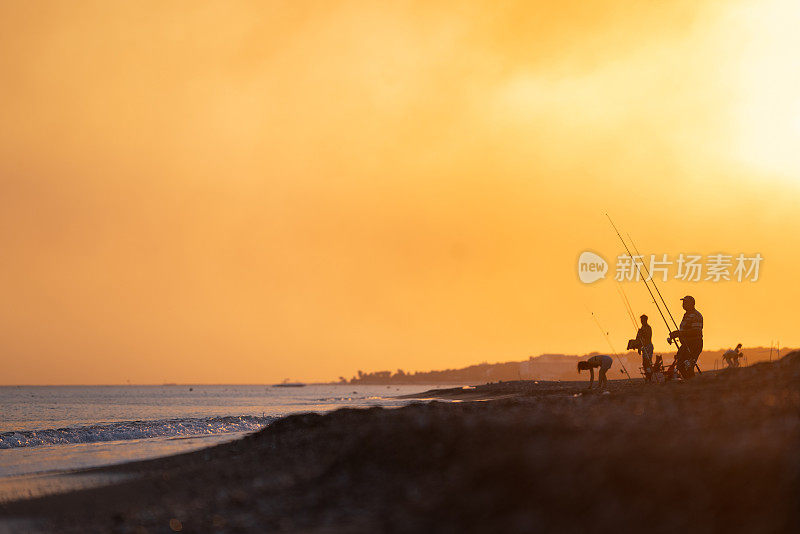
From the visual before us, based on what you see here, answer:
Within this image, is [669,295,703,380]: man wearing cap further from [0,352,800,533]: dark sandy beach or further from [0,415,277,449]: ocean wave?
[0,415,277,449]: ocean wave

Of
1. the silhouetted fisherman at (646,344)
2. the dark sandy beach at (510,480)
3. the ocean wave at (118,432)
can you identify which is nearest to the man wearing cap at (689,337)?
the silhouetted fisherman at (646,344)

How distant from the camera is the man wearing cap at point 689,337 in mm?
21969

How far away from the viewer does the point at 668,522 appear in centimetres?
751

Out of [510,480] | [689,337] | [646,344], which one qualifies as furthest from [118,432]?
[510,480]

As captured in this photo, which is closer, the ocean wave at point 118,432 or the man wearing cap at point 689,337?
the man wearing cap at point 689,337

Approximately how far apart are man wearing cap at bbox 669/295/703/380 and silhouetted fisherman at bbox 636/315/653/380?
6.81 ft

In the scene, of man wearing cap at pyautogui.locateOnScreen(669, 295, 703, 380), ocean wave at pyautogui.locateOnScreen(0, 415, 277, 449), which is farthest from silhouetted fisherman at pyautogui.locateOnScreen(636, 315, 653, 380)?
ocean wave at pyautogui.locateOnScreen(0, 415, 277, 449)

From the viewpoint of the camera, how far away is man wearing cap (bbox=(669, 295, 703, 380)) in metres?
22.0

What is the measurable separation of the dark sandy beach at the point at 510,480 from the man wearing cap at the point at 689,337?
7304 millimetres

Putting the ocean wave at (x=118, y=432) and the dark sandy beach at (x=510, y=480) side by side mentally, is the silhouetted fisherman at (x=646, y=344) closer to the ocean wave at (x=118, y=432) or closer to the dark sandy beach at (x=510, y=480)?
the dark sandy beach at (x=510, y=480)

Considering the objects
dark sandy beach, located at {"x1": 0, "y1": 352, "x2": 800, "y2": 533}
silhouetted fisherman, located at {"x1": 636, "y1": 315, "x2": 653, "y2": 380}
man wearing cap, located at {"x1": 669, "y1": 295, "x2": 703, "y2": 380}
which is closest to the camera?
dark sandy beach, located at {"x1": 0, "y1": 352, "x2": 800, "y2": 533}

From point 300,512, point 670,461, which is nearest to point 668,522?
point 670,461

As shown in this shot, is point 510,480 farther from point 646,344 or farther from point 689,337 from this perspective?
point 646,344

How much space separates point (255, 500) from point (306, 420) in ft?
27.3
